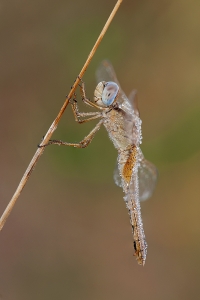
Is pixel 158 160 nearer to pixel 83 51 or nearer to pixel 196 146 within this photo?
pixel 196 146

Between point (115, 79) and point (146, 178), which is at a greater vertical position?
point (115, 79)

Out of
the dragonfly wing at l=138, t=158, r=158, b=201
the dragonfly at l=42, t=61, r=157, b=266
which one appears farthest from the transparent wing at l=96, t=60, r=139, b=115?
the dragonfly wing at l=138, t=158, r=158, b=201

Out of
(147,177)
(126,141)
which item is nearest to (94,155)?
(147,177)

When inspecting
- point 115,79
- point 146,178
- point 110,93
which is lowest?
point 146,178

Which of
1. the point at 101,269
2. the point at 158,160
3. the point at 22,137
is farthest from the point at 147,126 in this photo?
the point at 101,269

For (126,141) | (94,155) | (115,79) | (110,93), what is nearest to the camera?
(110,93)

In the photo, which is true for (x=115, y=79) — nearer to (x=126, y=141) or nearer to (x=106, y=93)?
(x=106, y=93)

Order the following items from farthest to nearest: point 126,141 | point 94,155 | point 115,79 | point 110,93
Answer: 1. point 94,155
2. point 115,79
3. point 126,141
4. point 110,93
